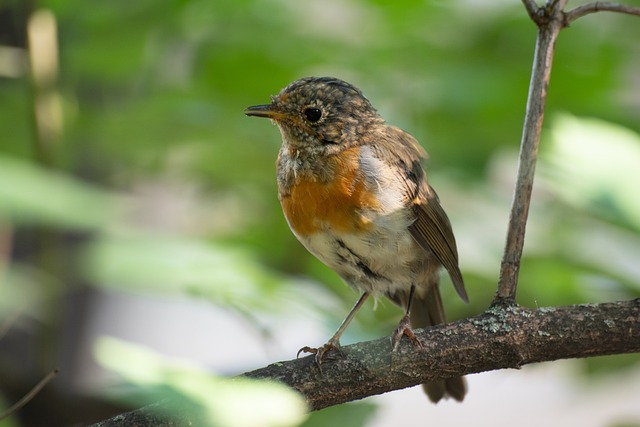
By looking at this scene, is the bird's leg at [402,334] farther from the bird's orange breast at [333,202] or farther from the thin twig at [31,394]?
the thin twig at [31,394]

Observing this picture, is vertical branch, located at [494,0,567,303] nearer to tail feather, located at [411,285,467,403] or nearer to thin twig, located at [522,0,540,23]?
thin twig, located at [522,0,540,23]

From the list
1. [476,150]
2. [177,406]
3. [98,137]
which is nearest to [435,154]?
[476,150]

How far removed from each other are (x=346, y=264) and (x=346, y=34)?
141cm

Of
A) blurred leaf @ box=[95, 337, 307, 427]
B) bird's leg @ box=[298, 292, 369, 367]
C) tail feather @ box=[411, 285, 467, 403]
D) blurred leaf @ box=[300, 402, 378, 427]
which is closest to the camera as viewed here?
blurred leaf @ box=[95, 337, 307, 427]

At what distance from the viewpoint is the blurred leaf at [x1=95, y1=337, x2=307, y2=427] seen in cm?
150

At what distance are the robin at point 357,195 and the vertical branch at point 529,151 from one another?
622 millimetres

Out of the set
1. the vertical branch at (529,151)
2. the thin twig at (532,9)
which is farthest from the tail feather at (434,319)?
the thin twig at (532,9)

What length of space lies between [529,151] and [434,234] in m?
0.81

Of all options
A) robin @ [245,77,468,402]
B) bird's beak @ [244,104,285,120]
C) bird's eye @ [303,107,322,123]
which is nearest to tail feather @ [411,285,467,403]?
robin @ [245,77,468,402]

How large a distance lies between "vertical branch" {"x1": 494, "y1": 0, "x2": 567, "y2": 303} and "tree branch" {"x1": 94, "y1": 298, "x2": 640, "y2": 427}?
81 mm

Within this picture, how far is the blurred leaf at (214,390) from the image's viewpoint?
150 centimetres

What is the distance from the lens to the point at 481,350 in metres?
2.05

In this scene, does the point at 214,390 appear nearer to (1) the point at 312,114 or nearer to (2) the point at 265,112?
(2) the point at 265,112

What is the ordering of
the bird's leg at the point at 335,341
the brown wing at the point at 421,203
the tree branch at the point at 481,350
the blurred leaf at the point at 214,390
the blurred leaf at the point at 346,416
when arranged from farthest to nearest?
the brown wing at the point at 421,203
the blurred leaf at the point at 346,416
the bird's leg at the point at 335,341
the tree branch at the point at 481,350
the blurred leaf at the point at 214,390
